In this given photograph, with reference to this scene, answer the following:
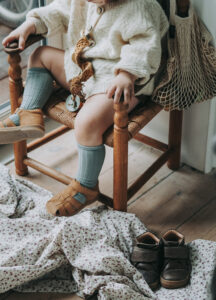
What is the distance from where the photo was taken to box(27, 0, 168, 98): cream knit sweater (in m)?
1.48

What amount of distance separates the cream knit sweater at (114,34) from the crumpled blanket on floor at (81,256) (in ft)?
1.43

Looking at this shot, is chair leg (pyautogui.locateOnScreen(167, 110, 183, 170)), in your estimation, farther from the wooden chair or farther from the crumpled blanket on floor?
the crumpled blanket on floor

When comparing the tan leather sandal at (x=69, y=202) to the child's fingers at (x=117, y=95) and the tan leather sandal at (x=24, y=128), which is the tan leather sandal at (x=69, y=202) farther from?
the child's fingers at (x=117, y=95)

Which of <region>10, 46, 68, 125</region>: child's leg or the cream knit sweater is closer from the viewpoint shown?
the cream knit sweater

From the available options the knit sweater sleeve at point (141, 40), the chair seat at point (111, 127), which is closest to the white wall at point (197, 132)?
the chair seat at point (111, 127)

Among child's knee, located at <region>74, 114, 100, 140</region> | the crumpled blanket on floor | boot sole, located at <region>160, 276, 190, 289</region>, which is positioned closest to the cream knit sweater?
child's knee, located at <region>74, 114, 100, 140</region>

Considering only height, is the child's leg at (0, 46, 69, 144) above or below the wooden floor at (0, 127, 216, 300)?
above

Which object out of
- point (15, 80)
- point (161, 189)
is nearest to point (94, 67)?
point (15, 80)

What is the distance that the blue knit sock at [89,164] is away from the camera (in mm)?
1527

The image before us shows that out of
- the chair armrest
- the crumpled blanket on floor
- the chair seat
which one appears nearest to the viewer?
the crumpled blanket on floor

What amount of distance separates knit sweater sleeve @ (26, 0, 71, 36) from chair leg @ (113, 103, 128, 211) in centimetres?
46

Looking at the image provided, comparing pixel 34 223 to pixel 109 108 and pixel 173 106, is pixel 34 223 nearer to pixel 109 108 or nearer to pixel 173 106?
pixel 109 108

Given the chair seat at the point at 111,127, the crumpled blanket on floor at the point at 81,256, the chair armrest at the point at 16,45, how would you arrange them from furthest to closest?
the chair armrest at the point at 16,45, the chair seat at the point at 111,127, the crumpled blanket on floor at the point at 81,256

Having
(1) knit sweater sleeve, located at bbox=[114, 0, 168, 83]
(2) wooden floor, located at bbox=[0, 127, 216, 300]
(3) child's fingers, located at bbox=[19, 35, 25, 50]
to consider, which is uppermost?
(1) knit sweater sleeve, located at bbox=[114, 0, 168, 83]
